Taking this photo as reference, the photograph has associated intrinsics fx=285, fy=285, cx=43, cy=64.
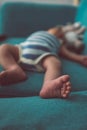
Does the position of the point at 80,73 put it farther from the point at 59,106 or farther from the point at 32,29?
the point at 32,29

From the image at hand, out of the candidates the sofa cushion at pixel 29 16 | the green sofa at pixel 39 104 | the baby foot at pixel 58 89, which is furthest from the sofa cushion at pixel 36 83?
the sofa cushion at pixel 29 16

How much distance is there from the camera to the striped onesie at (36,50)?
1.31 m

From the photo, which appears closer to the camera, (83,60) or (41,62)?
(41,62)

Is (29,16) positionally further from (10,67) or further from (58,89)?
(58,89)

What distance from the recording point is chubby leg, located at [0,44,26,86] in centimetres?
111

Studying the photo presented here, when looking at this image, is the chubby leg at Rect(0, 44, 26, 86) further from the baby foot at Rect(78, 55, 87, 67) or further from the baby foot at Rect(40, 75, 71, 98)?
the baby foot at Rect(78, 55, 87, 67)

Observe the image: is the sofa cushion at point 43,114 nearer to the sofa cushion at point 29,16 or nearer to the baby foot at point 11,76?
the baby foot at point 11,76

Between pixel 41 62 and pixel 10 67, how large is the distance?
6.6 inches

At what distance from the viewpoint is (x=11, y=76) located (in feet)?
3.71

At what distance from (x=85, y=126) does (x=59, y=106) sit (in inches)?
3.9

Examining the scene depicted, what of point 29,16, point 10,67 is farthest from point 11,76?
point 29,16

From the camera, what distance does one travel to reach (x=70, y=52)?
5.25 feet

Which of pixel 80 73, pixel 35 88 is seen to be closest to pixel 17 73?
pixel 35 88

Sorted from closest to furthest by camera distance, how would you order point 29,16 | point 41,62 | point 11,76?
point 11,76, point 41,62, point 29,16
